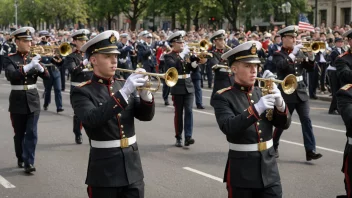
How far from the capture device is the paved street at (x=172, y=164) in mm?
8312

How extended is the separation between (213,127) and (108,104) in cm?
884

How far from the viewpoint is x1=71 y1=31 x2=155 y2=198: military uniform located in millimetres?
5133

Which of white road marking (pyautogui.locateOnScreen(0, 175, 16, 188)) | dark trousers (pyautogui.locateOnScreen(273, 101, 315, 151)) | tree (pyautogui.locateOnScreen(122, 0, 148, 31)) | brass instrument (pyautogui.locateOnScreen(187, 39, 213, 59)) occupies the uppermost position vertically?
tree (pyautogui.locateOnScreen(122, 0, 148, 31))

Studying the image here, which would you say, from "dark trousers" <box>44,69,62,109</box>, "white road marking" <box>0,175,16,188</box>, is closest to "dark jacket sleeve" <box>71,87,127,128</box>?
"white road marking" <box>0,175,16,188</box>

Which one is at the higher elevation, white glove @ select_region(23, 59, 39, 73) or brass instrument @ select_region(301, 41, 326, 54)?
brass instrument @ select_region(301, 41, 326, 54)

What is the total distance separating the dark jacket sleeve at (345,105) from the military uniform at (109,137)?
1.78m

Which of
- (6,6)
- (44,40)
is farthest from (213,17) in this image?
(6,6)

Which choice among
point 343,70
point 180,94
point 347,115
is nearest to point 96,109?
point 347,115

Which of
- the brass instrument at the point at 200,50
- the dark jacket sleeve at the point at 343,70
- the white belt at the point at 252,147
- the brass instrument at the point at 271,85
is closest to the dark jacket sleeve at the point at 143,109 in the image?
the white belt at the point at 252,147

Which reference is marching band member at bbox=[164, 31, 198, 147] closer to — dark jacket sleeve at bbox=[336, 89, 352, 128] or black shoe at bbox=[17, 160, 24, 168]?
black shoe at bbox=[17, 160, 24, 168]

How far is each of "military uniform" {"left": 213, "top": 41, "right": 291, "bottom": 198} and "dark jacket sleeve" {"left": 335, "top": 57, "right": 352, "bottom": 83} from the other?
123 inches

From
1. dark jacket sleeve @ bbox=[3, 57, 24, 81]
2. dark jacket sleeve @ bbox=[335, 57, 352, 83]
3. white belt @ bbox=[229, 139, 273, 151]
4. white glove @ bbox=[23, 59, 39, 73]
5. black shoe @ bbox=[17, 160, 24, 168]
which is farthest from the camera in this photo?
black shoe @ bbox=[17, 160, 24, 168]

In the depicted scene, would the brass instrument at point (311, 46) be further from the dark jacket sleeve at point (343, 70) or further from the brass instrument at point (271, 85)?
the brass instrument at point (271, 85)

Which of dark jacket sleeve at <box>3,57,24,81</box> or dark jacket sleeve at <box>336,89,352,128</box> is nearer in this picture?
dark jacket sleeve at <box>336,89,352,128</box>
